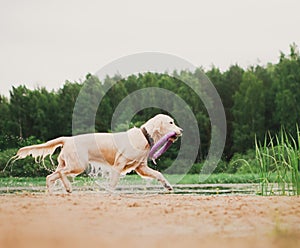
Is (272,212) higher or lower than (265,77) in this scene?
lower

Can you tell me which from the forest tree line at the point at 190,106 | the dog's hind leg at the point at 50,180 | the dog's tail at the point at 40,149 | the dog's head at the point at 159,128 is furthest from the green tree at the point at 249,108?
the dog's hind leg at the point at 50,180

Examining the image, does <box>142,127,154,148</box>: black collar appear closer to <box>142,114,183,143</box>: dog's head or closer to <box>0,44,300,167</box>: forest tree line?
<box>142,114,183,143</box>: dog's head

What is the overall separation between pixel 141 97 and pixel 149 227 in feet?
51.1

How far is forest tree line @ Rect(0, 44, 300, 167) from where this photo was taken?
20.2m

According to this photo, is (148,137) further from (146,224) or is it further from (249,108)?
(249,108)

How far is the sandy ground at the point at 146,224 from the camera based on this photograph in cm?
309

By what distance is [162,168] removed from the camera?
18.1 meters

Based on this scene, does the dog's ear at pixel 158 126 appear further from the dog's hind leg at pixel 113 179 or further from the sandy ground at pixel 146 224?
the sandy ground at pixel 146 224

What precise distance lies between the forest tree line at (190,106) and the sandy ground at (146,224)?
14576 mm

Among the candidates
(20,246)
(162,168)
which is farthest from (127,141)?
(162,168)

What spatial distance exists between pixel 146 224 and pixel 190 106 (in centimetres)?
1690

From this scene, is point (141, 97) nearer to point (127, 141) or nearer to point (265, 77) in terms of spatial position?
point (265, 77)

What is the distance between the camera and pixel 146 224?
3727 mm

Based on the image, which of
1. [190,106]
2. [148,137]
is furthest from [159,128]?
[190,106]
